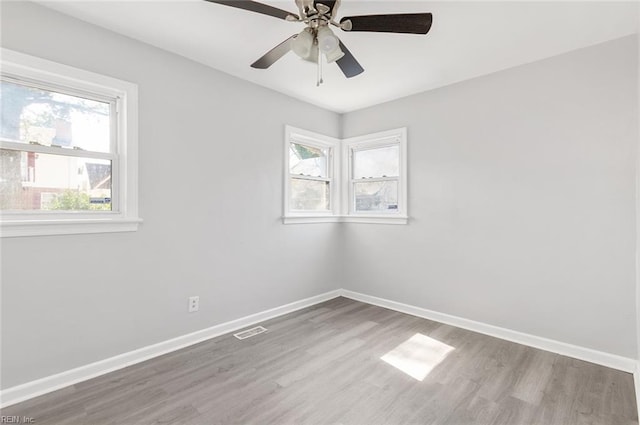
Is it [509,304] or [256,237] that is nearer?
[509,304]

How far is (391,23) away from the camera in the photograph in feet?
5.71

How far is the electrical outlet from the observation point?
272cm

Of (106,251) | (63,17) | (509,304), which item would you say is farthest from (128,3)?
(509,304)

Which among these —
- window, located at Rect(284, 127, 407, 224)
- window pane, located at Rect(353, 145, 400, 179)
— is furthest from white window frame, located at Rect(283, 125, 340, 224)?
window pane, located at Rect(353, 145, 400, 179)

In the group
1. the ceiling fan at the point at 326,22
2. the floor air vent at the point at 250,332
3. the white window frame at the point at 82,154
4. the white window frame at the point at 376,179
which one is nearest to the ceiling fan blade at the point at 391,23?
the ceiling fan at the point at 326,22

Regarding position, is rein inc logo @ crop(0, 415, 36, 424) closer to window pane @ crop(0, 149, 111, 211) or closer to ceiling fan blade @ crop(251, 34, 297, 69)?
window pane @ crop(0, 149, 111, 211)

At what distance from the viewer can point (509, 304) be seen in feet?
9.31

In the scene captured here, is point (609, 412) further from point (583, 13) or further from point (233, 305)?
point (233, 305)

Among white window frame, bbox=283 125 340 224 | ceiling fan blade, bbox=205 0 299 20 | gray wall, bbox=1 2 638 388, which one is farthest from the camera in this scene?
white window frame, bbox=283 125 340 224

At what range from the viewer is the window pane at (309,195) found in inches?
147

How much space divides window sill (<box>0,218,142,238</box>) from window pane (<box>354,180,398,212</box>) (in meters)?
2.62

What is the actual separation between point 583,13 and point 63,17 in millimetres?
3488

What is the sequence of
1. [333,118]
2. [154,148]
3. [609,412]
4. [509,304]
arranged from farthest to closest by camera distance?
[333,118] → [509,304] → [154,148] → [609,412]

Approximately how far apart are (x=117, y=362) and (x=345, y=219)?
9.28 feet
